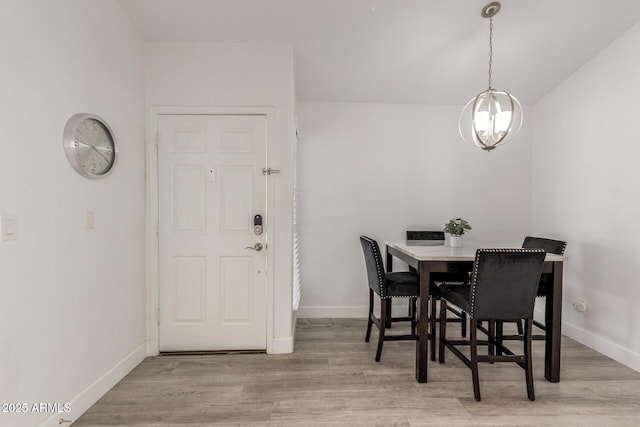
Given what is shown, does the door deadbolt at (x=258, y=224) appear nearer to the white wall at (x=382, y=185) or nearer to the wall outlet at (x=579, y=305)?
the white wall at (x=382, y=185)

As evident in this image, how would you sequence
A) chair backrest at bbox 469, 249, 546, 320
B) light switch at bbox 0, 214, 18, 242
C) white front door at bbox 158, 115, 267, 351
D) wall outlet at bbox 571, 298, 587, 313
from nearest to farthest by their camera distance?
light switch at bbox 0, 214, 18, 242
chair backrest at bbox 469, 249, 546, 320
white front door at bbox 158, 115, 267, 351
wall outlet at bbox 571, 298, 587, 313

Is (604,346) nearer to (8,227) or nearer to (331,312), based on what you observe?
(331,312)

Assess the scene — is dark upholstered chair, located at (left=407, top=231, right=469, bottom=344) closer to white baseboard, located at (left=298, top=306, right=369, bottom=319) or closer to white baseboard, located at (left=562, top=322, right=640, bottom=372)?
white baseboard, located at (left=298, top=306, right=369, bottom=319)

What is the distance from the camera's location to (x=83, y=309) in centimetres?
198

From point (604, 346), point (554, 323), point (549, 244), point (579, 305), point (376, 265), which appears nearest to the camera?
point (554, 323)

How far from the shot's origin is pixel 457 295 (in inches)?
90.7

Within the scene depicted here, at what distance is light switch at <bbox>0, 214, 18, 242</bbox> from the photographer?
146 cm

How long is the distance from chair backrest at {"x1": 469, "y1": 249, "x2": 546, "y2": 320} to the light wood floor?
1.87ft

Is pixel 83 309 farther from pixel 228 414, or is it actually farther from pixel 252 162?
pixel 252 162

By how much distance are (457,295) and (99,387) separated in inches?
100

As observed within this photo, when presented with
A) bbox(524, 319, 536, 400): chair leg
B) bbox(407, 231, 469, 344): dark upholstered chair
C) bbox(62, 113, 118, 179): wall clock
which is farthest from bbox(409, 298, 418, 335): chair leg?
bbox(62, 113, 118, 179): wall clock

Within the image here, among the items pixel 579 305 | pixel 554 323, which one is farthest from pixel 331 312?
pixel 579 305

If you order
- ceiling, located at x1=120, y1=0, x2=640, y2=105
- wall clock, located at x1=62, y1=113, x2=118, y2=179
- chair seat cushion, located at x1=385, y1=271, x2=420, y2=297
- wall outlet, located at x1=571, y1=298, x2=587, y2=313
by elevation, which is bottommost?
wall outlet, located at x1=571, y1=298, x2=587, y2=313

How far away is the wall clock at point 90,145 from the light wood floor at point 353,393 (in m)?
1.52
